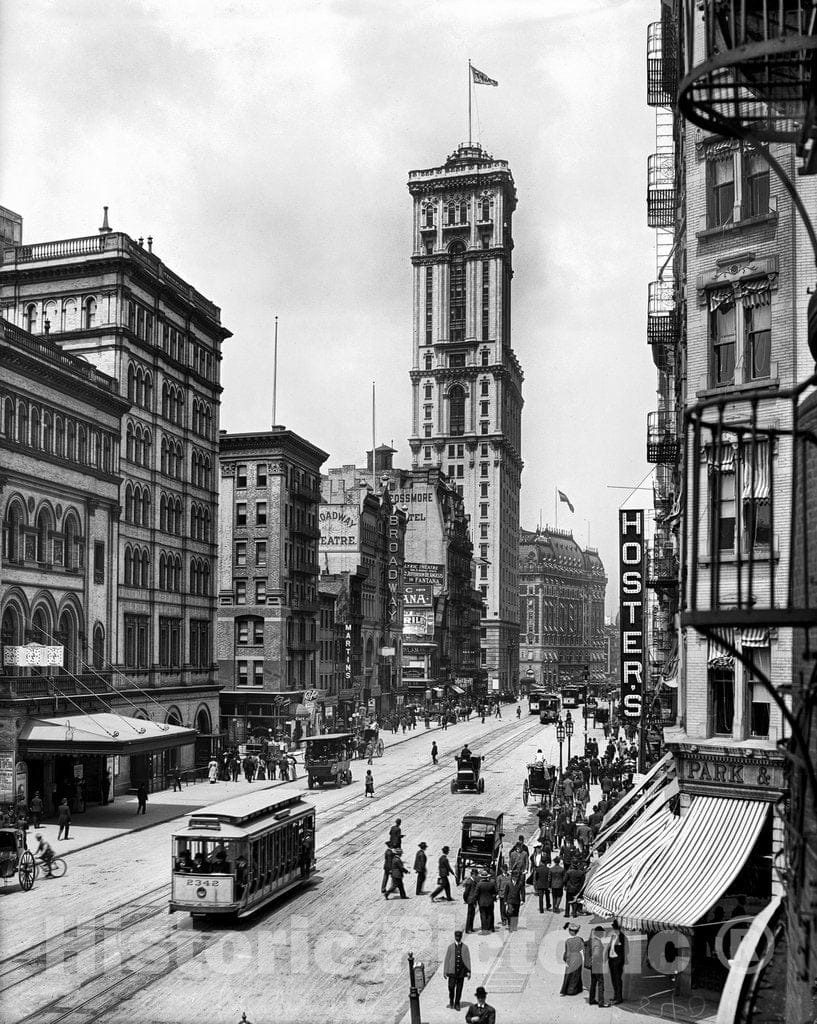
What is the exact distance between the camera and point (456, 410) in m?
173

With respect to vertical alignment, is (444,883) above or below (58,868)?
above

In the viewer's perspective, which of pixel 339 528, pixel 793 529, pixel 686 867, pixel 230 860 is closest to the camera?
pixel 793 529

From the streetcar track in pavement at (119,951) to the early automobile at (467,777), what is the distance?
16450 millimetres

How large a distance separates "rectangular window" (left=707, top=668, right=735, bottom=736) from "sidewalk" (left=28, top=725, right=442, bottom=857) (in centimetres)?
2145

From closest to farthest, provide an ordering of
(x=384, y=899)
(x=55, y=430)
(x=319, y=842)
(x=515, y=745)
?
(x=384, y=899)
(x=319, y=842)
(x=55, y=430)
(x=515, y=745)

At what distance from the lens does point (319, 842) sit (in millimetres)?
38062

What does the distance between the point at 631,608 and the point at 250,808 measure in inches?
802

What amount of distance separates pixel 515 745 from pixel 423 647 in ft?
155

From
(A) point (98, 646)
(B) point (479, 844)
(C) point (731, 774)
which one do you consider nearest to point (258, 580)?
(A) point (98, 646)

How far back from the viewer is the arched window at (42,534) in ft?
150

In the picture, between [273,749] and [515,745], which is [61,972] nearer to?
[273,749]

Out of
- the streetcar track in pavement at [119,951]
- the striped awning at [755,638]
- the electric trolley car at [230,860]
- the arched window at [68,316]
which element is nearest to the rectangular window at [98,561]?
the arched window at [68,316]

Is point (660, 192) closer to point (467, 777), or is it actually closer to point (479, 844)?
point (467, 777)

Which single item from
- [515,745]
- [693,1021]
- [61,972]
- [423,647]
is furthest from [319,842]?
[423,647]
